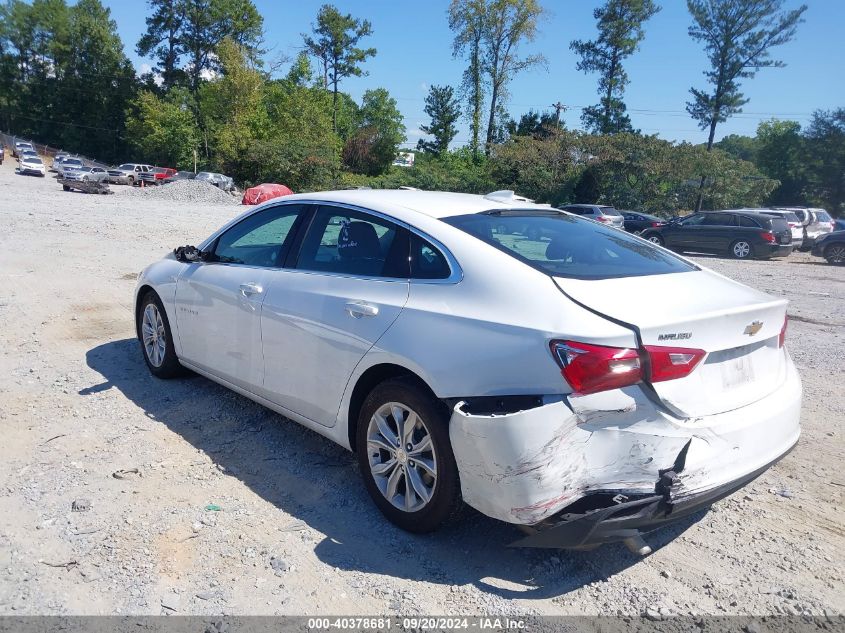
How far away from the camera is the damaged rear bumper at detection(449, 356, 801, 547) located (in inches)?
99.9

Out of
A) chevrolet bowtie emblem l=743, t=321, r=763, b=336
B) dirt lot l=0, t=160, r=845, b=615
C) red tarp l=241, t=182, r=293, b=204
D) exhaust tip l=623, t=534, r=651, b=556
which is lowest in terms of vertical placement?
dirt lot l=0, t=160, r=845, b=615

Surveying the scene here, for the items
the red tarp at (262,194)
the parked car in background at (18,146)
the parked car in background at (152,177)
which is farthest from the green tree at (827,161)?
the parked car in background at (18,146)

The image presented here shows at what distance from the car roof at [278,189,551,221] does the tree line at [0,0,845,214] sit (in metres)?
40.3

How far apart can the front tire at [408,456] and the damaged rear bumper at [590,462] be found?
201mm

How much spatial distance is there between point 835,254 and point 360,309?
21761mm

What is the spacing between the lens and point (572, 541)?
2.57m

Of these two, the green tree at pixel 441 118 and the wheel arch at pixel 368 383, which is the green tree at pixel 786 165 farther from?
the wheel arch at pixel 368 383

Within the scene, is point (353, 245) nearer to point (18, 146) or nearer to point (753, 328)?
point (753, 328)

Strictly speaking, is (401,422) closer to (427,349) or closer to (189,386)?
(427,349)

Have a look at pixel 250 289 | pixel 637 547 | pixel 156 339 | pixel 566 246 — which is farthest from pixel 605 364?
pixel 156 339

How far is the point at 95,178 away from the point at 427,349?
44.7 meters

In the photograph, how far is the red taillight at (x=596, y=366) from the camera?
8.24 feet

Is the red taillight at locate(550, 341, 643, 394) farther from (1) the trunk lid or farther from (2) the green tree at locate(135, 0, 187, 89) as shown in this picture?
(2) the green tree at locate(135, 0, 187, 89)

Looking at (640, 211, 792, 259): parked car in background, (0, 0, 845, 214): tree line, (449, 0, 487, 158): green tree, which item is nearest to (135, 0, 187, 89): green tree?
(0, 0, 845, 214): tree line
